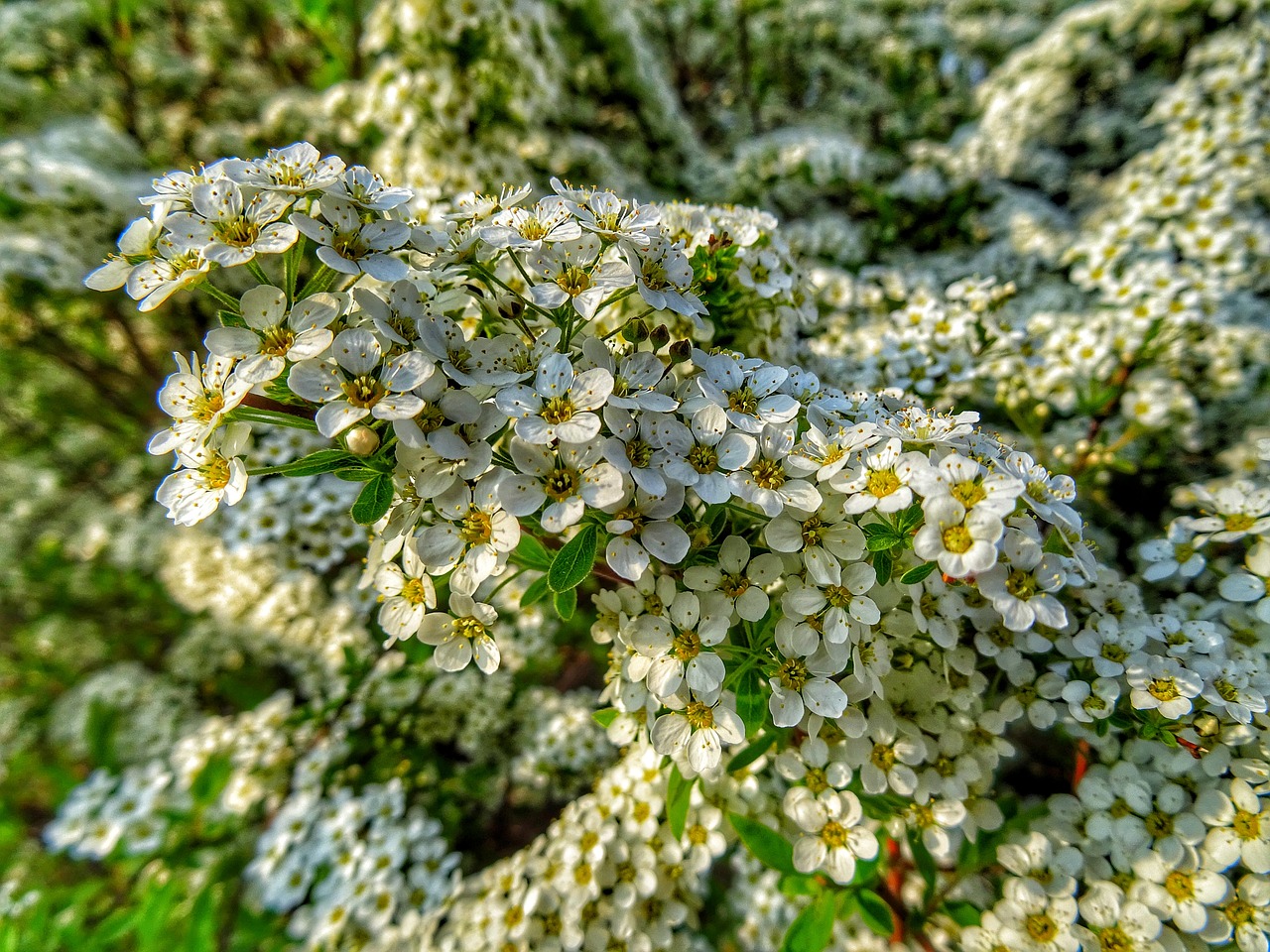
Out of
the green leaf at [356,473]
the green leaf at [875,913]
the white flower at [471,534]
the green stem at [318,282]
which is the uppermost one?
the green stem at [318,282]

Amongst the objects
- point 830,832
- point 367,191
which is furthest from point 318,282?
point 830,832

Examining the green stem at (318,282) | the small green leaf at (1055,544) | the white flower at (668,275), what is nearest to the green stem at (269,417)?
the green stem at (318,282)

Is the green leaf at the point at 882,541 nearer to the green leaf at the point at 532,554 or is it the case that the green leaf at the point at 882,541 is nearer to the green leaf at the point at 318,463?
the green leaf at the point at 532,554

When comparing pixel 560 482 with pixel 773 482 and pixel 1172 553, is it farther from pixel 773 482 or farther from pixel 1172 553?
pixel 1172 553

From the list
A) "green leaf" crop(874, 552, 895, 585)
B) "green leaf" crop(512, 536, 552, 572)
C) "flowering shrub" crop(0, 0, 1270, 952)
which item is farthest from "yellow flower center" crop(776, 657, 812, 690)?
"green leaf" crop(512, 536, 552, 572)

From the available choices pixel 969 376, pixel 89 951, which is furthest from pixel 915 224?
pixel 89 951

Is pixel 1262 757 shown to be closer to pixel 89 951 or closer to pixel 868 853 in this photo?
pixel 868 853
